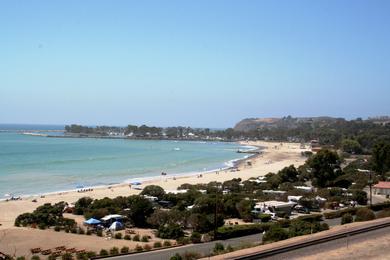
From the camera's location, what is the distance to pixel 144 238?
23.0 m

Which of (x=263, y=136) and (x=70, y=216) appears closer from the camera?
(x=70, y=216)

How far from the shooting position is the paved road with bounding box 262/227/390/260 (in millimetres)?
15945

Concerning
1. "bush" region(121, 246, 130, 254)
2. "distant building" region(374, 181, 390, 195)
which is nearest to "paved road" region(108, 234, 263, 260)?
"bush" region(121, 246, 130, 254)

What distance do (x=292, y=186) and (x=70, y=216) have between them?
65.7 ft

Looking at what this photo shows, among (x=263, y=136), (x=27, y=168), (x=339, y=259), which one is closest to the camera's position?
(x=339, y=259)

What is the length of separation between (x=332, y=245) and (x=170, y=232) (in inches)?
356

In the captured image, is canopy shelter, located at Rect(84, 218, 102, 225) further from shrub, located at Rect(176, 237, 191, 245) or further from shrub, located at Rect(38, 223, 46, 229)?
shrub, located at Rect(176, 237, 191, 245)

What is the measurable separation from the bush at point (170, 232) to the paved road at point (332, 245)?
8469mm

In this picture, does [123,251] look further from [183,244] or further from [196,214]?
[196,214]

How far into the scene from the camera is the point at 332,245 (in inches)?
693

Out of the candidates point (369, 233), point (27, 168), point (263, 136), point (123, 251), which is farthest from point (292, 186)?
point (263, 136)

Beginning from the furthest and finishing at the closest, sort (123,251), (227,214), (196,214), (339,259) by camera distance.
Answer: (227,214) < (196,214) < (123,251) < (339,259)

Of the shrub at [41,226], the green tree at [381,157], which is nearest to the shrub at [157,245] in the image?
the shrub at [41,226]

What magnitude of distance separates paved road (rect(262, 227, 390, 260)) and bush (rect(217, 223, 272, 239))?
5.90 metres
